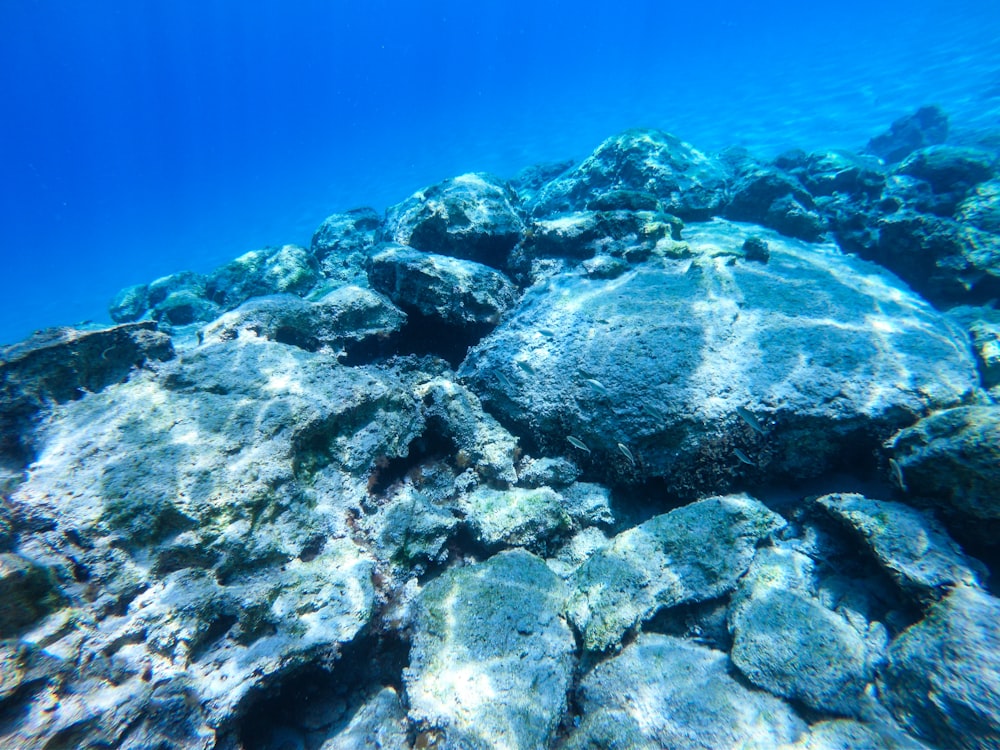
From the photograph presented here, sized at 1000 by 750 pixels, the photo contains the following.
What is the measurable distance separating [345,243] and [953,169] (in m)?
12.2

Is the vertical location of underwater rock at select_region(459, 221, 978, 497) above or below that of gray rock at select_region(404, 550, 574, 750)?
above

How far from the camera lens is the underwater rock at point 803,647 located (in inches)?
96.3

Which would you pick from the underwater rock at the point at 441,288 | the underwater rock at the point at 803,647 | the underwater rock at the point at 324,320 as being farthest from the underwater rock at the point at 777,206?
the underwater rock at the point at 324,320

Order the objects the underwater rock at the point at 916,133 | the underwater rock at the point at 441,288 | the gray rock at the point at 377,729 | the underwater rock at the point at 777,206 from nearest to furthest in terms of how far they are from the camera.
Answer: the gray rock at the point at 377,729
the underwater rock at the point at 441,288
the underwater rock at the point at 777,206
the underwater rock at the point at 916,133

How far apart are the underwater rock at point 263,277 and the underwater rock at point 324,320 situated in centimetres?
304

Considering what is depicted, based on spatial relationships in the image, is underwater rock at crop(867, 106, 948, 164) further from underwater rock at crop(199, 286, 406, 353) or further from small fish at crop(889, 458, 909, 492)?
underwater rock at crop(199, 286, 406, 353)

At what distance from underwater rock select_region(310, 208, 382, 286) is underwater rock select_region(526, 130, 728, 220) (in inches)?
162

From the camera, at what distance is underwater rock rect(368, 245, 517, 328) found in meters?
4.88

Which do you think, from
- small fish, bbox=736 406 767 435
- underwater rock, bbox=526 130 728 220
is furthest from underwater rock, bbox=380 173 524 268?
small fish, bbox=736 406 767 435

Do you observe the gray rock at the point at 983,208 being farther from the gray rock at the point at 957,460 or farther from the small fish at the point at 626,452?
the small fish at the point at 626,452

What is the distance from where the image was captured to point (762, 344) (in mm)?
3910

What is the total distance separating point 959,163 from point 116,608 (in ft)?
43.1

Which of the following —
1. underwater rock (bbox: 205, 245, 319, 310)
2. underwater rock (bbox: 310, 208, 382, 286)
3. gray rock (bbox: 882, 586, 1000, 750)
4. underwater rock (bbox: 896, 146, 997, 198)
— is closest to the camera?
gray rock (bbox: 882, 586, 1000, 750)

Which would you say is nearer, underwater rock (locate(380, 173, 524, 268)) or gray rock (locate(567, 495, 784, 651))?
gray rock (locate(567, 495, 784, 651))
